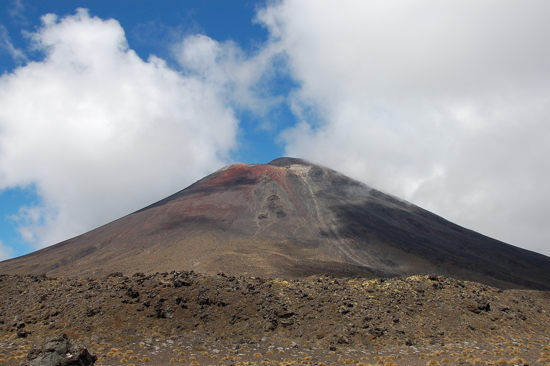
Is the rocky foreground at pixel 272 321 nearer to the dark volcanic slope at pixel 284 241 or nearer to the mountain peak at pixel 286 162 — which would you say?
the dark volcanic slope at pixel 284 241

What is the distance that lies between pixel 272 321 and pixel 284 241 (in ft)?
162

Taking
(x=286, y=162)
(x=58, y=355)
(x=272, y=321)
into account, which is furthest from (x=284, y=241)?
(x=286, y=162)

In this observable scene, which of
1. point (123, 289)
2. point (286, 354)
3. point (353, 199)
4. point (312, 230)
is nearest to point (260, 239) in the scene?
point (312, 230)

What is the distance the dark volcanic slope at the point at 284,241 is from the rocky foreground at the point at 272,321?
26.2m

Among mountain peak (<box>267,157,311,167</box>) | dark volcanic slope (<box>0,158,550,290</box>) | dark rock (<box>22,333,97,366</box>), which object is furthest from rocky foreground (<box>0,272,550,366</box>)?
mountain peak (<box>267,157,311,167</box>)

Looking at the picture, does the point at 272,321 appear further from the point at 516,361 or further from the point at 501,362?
the point at 516,361

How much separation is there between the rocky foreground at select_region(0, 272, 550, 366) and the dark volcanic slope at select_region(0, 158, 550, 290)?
26154 mm

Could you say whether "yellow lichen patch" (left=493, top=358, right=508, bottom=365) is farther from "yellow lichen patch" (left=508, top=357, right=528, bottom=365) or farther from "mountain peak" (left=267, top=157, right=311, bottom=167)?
"mountain peak" (left=267, top=157, right=311, bottom=167)

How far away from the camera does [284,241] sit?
7162cm

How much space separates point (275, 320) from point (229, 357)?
4845mm

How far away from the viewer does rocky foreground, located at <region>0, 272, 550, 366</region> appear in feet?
60.1

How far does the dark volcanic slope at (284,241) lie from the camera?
195 ft

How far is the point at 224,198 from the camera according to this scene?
92.4 meters

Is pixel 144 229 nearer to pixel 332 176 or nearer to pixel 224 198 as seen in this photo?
pixel 224 198
